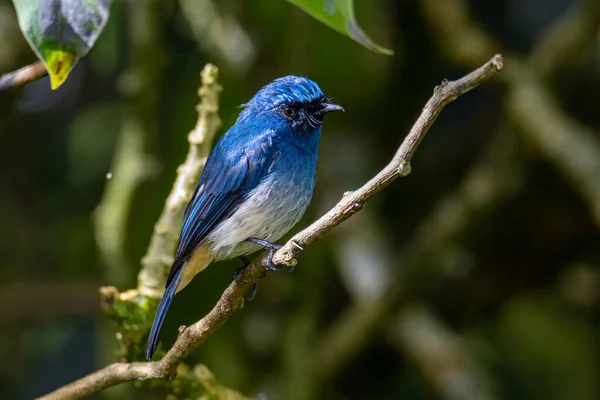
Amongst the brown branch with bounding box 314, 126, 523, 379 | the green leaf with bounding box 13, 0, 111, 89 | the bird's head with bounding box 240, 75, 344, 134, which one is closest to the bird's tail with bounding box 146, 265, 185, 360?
the bird's head with bounding box 240, 75, 344, 134

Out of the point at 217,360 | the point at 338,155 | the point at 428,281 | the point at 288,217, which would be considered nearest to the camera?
the point at 288,217

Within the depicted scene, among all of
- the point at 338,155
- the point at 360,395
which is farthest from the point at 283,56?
the point at 360,395

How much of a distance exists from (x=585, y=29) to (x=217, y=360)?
7.79 ft

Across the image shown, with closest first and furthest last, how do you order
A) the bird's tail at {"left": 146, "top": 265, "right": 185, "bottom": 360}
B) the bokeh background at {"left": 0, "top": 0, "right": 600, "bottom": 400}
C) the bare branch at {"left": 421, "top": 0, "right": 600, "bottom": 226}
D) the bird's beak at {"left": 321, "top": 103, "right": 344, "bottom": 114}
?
the bird's tail at {"left": 146, "top": 265, "right": 185, "bottom": 360}, the bird's beak at {"left": 321, "top": 103, "right": 344, "bottom": 114}, the bare branch at {"left": 421, "top": 0, "right": 600, "bottom": 226}, the bokeh background at {"left": 0, "top": 0, "right": 600, "bottom": 400}

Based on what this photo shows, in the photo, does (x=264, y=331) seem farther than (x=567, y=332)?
No

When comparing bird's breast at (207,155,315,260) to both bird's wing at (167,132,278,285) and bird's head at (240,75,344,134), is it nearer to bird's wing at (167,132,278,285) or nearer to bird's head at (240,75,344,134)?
bird's wing at (167,132,278,285)

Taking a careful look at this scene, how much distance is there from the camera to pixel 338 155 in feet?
15.8

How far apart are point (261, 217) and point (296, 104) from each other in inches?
18.2

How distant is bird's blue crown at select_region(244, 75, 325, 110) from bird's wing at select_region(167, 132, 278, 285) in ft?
0.48

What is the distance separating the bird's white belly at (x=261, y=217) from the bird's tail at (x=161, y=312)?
213 millimetres

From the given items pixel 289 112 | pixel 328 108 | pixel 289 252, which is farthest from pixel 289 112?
pixel 289 252

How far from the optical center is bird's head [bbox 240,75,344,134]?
2.97 meters

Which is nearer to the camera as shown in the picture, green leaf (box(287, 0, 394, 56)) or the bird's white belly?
green leaf (box(287, 0, 394, 56))

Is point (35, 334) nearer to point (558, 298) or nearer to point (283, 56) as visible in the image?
point (283, 56)
